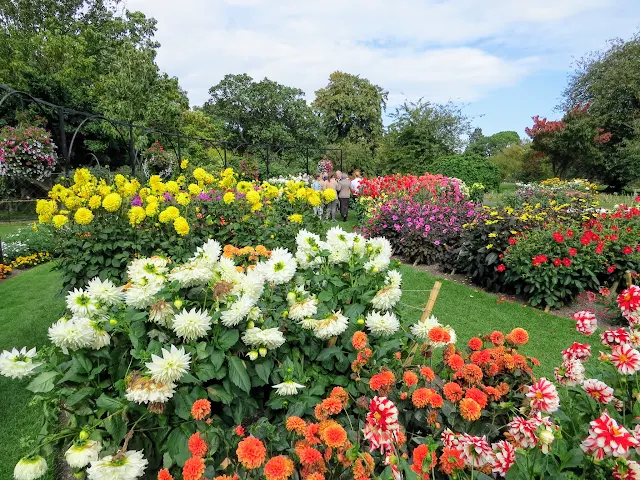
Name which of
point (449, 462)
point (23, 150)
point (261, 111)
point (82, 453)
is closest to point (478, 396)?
point (449, 462)

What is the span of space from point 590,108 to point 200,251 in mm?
25717

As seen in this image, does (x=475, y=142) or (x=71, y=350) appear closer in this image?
(x=71, y=350)

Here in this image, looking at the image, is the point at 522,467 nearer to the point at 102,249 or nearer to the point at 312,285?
the point at 312,285

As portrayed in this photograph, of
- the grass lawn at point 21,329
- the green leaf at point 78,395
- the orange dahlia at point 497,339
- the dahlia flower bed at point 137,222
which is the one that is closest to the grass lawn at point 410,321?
the grass lawn at point 21,329

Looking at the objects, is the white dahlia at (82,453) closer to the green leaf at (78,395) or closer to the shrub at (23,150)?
the green leaf at (78,395)

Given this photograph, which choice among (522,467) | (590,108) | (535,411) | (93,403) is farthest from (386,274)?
(590,108)

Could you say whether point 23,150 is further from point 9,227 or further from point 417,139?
point 417,139

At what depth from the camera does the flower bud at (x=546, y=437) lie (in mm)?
1015

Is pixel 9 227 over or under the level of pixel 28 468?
under

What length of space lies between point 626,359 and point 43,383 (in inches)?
A: 74.7

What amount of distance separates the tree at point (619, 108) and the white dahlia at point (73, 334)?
78.6ft

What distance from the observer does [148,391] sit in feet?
3.84

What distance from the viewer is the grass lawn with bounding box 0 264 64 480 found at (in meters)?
2.38

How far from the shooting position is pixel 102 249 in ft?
10.4
